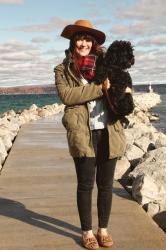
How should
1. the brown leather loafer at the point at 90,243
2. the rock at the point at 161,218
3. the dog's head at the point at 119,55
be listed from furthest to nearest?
the rock at the point at 161,218
the brown leather loafer at the point at 90,243
the dog's head at the point at 119,55

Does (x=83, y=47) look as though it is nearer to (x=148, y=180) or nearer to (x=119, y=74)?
(x=119, y=74)

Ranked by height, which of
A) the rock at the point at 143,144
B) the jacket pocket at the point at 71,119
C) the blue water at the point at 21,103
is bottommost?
the blue water at the point at 21,103

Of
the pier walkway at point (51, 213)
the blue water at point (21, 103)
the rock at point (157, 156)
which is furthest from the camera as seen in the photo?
the blue water at point (21, 103)

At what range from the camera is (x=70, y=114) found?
4.05 m

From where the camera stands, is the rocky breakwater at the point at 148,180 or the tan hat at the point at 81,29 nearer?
the tan hat at the point at 81,29

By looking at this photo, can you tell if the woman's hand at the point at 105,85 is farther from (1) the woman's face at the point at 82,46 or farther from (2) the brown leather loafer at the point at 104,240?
(2) the brown leather loafer at the point at 104,240

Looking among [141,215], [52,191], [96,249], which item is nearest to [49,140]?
[52,191]

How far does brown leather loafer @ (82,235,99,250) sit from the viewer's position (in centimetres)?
425

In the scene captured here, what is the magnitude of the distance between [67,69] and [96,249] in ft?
4.87

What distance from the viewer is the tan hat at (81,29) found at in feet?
13.0

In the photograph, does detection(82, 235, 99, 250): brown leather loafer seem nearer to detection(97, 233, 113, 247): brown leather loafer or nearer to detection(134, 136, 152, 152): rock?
detection(97, 233, 113, 247): brown leather loafer

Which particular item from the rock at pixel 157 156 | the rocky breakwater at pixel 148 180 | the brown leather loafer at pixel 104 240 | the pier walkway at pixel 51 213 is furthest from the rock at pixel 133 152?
the brown leather loafer at pixel 104 240

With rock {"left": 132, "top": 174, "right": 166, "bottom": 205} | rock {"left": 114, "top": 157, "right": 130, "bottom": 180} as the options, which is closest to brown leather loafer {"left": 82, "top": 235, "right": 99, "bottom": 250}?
rock {"left": 132, "top": 174, "right": 166, "bottom": 205}

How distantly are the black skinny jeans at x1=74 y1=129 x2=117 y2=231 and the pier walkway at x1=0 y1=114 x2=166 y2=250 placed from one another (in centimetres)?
38
